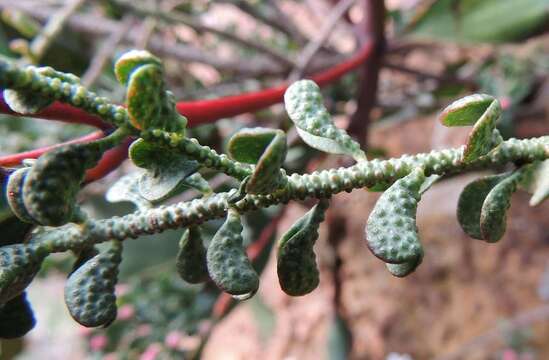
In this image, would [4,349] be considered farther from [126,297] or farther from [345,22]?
[345,22]

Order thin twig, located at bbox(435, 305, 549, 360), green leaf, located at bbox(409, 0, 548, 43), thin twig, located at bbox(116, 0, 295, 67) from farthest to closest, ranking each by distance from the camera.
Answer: thin twig, located at bbox(435, 305, 549, 360), thin twig, located at bbox(116, 0, 295, 67), green leaf, located at bbox(409, 0, 548, 43)

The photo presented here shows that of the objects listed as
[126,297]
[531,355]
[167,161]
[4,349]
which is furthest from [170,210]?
A: [531,355]

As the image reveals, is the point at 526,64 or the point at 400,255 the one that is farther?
the point at 526,64

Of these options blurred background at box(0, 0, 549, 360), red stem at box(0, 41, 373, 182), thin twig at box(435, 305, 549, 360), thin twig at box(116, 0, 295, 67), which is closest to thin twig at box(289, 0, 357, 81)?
blurred background at box(0, 0, 549, 360)

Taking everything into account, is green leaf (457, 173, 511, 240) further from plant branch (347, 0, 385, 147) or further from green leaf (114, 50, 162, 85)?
plant branch (347, 0, 385, 147)

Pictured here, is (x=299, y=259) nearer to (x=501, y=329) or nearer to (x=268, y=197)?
(x=268, y=197)

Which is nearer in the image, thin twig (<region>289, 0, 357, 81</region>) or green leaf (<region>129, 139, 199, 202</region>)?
green leaf (<region>129, 139, 199, 202</region>)

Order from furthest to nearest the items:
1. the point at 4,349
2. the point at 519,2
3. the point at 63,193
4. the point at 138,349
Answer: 1. the point at 138,349
2. the point at 519,2
3. the point at 4,349
4. the point at 63,193
